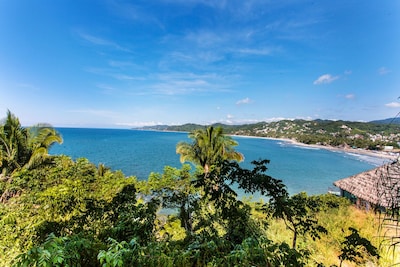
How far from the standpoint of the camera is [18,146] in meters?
7.59

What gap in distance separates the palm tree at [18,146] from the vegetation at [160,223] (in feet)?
0.20

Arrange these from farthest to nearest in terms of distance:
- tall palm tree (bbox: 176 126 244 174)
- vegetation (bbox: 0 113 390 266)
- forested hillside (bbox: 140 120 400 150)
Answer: forested hillside (bbox: 140 120 400 150) → tall palm tree (bbox: 176 126 244 174) → vegetation (bbox: 0 113 390 266)

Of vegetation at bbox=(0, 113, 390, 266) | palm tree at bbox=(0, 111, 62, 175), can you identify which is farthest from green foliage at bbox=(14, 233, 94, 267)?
palm tree at bbox=(0, 111, 62, 175)

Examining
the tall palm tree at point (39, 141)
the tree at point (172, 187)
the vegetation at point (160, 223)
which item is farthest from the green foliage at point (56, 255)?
the tall palm tree at point (39, 141)

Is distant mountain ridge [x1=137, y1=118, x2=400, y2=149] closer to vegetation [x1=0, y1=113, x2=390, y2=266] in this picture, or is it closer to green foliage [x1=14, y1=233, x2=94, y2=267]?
vegetation [x1=0, y1=113, x2=390, y2=266]

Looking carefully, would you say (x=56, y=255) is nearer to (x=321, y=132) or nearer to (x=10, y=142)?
(x=10, y=142)

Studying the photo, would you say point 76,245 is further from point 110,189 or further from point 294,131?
point 294,131

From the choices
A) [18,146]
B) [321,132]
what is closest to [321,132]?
[321,132]

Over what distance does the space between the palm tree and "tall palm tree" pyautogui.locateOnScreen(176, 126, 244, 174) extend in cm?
710

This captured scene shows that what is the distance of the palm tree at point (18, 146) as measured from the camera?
723cm


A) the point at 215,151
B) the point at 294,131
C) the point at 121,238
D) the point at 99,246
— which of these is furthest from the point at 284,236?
the point at 294,131

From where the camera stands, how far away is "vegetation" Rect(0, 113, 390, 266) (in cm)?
166

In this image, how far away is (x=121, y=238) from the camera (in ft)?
8.20

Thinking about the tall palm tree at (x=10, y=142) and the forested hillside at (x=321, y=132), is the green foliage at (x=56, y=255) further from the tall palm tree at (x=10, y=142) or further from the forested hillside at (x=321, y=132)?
the forested hillside at (x=321, y=132)
